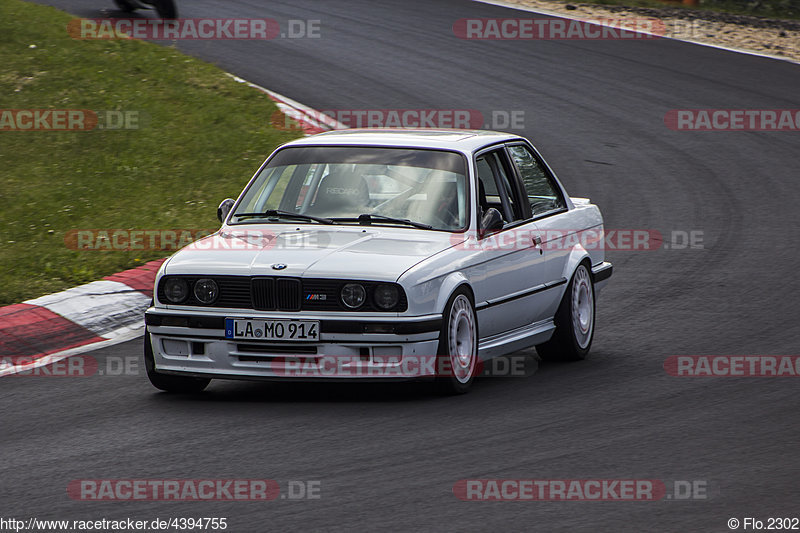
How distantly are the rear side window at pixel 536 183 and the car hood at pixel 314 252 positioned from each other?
4.31 ft

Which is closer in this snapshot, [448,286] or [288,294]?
[288,294]

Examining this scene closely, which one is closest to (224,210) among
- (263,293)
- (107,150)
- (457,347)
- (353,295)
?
(263,293)

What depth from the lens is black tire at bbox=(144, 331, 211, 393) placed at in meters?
7.27

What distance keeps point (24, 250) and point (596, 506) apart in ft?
23.6

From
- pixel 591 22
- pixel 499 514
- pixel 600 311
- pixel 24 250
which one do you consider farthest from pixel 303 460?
pixel 591 22

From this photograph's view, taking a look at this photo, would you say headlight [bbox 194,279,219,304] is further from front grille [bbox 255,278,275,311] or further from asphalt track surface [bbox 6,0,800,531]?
asphalt track surface [bbox 6,0,800,531]

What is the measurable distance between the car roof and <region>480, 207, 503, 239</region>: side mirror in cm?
57

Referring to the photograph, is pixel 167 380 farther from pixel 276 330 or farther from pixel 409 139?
pixel 409 139

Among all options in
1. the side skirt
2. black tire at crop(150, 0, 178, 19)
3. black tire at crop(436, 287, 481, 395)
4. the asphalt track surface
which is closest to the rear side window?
the side skirt

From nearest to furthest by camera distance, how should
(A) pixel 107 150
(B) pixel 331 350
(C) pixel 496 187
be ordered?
(B) pixel 331 350 → (C) pixel 496 187 → (A) pixel 107 150

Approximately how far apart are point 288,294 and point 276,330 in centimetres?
21

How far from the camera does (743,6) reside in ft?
89.1

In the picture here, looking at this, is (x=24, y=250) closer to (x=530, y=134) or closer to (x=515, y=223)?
(x=515, y=223)

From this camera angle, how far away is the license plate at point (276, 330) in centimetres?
681
